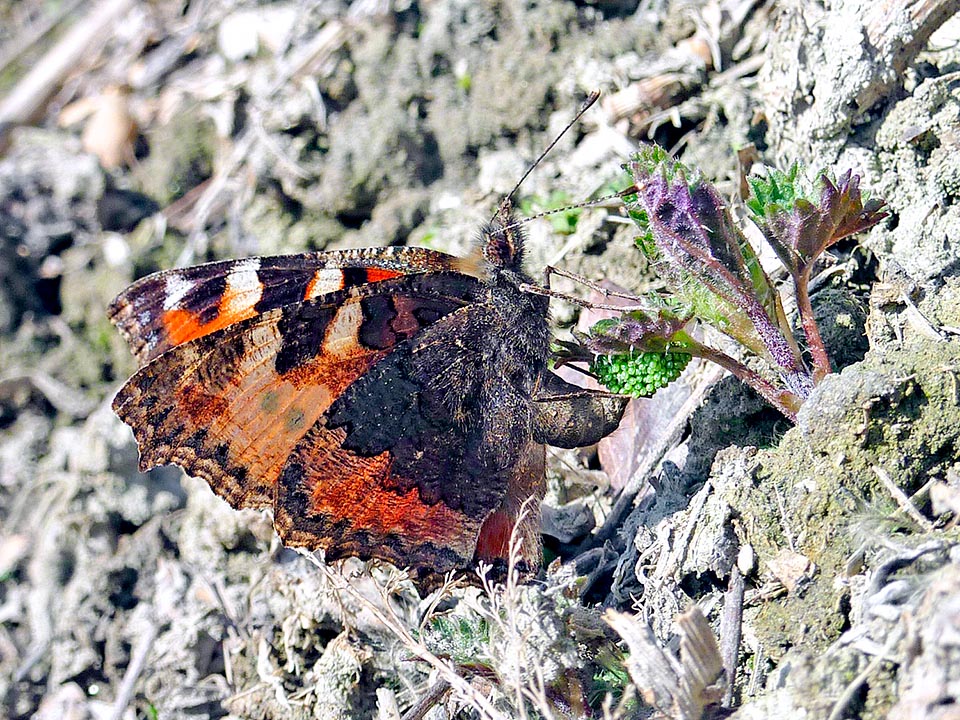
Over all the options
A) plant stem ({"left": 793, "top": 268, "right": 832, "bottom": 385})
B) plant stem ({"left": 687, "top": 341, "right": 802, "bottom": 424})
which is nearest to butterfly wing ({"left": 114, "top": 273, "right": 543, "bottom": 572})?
plant stem ({"left": 687, "top": 341, "right": 802, "bottom": 424})

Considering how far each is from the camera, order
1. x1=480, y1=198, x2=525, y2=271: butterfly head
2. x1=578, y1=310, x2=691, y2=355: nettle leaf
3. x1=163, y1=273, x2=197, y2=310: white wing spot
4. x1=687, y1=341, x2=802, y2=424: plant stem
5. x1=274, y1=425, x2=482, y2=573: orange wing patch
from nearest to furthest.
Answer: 1. x1=578, y1=310, x2=691, y2=355: nettle leaf
2. x1=687, y1=341, x2=802, y2=424: plant stem
3. x1=274, y1=425, x2=482, y2=573: orange wing patch
4. x1=480, y1=198, x2=525, y2=271: butterfly head
5. x1=163, y1=273, x2=197, y2=310: white wing spot

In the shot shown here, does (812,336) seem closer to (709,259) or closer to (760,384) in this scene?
(760,384)

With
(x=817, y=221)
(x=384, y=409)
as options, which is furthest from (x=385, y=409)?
(x=817, y=221)

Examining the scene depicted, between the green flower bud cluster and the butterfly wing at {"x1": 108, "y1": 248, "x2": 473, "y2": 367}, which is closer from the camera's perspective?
the green flower bud cluster

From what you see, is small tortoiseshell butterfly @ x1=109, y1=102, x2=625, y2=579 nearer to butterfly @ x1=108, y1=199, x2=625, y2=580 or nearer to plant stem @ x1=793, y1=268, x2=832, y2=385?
butterfly @ x1=108, y1=199, x2=625, y2=580

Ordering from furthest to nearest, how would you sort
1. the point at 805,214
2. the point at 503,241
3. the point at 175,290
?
1. the point at 175,290
2. the point at 503,241
3. the point at 805,214

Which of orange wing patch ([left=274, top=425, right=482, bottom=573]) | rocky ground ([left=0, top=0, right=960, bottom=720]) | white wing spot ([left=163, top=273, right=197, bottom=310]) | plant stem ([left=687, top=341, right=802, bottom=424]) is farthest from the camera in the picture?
white wing spot ([left=163, top=273, right=197, bottom=310])

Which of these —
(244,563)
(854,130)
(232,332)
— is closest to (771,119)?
(854,130)

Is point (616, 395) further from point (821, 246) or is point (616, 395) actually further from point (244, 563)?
point (244, 563)
